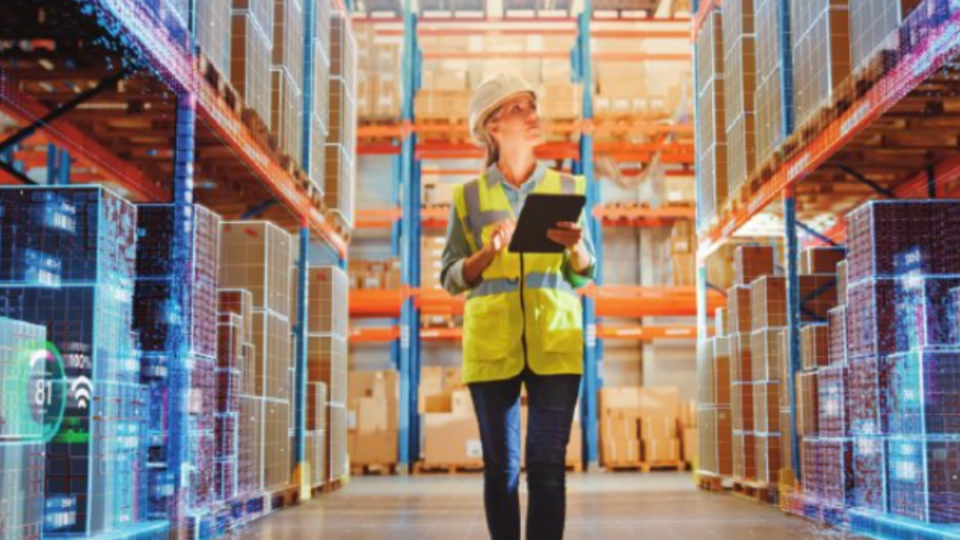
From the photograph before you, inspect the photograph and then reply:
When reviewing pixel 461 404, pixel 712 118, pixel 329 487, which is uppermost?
pixel 712 118

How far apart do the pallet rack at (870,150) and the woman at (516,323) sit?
3.25 meters

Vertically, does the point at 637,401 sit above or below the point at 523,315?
below

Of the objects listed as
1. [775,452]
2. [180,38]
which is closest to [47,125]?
[180,38]

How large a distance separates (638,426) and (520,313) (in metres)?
13.3

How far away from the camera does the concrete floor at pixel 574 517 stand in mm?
6461

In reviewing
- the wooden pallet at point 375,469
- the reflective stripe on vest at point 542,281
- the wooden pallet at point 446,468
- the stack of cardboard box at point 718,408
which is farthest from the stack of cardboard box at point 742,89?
the reflective stripe on vest at point 542,281

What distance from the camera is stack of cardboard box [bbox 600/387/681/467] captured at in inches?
614

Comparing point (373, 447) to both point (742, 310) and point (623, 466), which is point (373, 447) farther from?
point (742, 310)

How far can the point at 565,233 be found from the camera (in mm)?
2850

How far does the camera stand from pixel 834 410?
716cm

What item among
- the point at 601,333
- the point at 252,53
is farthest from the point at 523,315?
the point at 601,333

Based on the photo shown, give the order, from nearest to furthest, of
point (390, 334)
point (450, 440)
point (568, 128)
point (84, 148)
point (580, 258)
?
point (580, 258) < point (84, 148) < point (450, 440) < point (568, 128) < point (390, 334)

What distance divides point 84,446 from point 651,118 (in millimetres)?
12631

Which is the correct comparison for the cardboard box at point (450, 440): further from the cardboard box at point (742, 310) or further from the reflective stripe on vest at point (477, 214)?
the reflective stripe on vest at point (477, 214)
